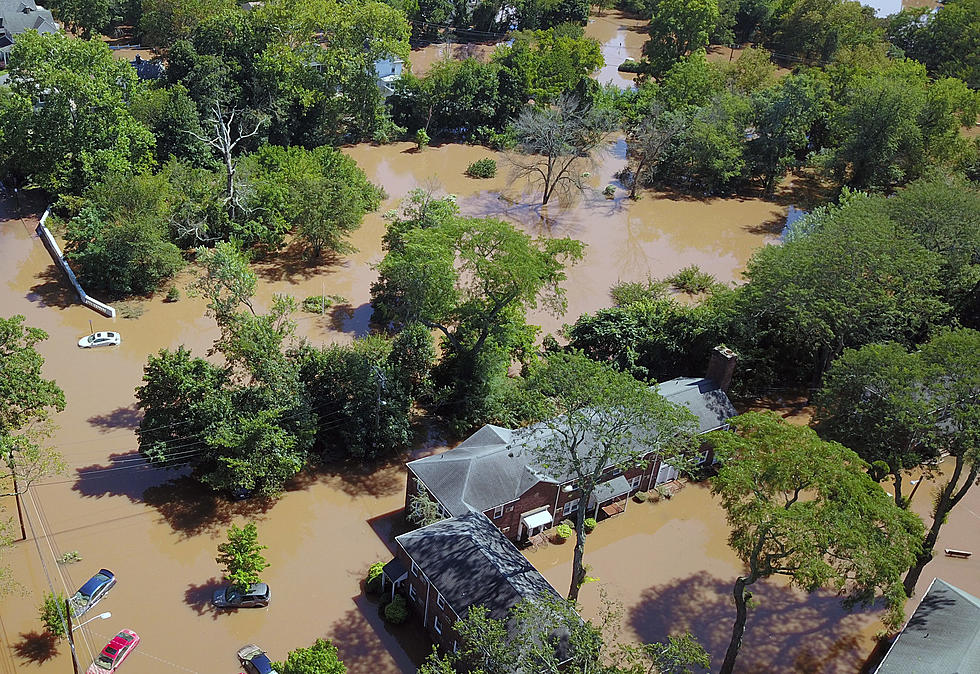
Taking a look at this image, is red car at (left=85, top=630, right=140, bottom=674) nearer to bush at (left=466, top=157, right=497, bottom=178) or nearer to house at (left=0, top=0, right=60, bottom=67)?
bush at (left=466, top=157, right=497, bottom=178)

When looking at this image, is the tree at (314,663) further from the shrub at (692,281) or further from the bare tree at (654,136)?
the bare tree at (654,136)

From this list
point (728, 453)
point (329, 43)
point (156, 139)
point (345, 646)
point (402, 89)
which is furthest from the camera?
point (402, 89)

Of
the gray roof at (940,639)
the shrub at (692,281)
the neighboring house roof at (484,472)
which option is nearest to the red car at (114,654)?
the neighboring house roof at (484,472)

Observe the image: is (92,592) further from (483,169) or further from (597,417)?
(483,169)

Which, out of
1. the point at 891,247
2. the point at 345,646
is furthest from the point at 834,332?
the point at 345,646

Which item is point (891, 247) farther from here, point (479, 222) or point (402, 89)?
point (402, 89)

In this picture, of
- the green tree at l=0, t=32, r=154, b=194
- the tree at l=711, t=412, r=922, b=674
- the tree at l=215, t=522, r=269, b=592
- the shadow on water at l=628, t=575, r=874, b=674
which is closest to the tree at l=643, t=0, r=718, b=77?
the green tree at l=0, t=32, r=154, b=194
